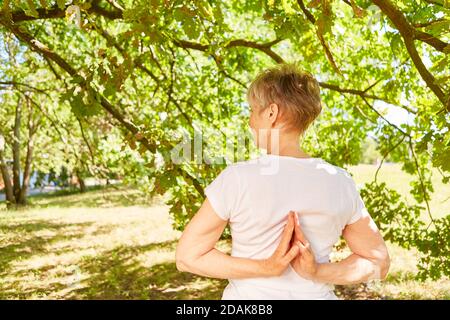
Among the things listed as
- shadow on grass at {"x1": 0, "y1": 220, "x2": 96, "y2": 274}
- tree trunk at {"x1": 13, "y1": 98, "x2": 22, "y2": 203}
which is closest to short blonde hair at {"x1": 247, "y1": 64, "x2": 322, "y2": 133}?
shadow on grass at {"x1": 0, "y1": 220, "x2": 96, "y2": 274}

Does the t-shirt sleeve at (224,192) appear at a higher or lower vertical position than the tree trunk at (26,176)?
higher

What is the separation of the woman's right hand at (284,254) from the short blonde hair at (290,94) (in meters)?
0.35

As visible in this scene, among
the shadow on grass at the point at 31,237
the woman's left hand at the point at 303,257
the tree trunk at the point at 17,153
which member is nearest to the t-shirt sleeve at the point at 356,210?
the woman's left hand at the point at 303,257

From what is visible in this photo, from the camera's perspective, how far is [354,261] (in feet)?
5.91

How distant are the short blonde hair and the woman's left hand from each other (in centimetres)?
36

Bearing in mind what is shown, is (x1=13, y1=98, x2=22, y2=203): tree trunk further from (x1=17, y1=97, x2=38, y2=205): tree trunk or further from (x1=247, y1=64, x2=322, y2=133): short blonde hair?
(x1=247, y1=64, x2=322, y2=133): short blonde hair

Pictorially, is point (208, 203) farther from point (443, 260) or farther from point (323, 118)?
point (323, 118)

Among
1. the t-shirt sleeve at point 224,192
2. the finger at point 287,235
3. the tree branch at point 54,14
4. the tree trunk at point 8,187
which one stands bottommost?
the tree trunk at point 8,187

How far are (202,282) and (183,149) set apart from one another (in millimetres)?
4745

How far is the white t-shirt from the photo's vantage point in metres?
1.66

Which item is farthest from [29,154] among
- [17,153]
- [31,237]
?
[31,237]

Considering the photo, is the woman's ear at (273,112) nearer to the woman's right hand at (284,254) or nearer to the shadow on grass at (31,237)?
the woman's right hand at (284,254)

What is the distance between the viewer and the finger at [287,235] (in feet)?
5.38

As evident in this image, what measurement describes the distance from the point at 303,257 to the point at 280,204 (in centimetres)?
20
